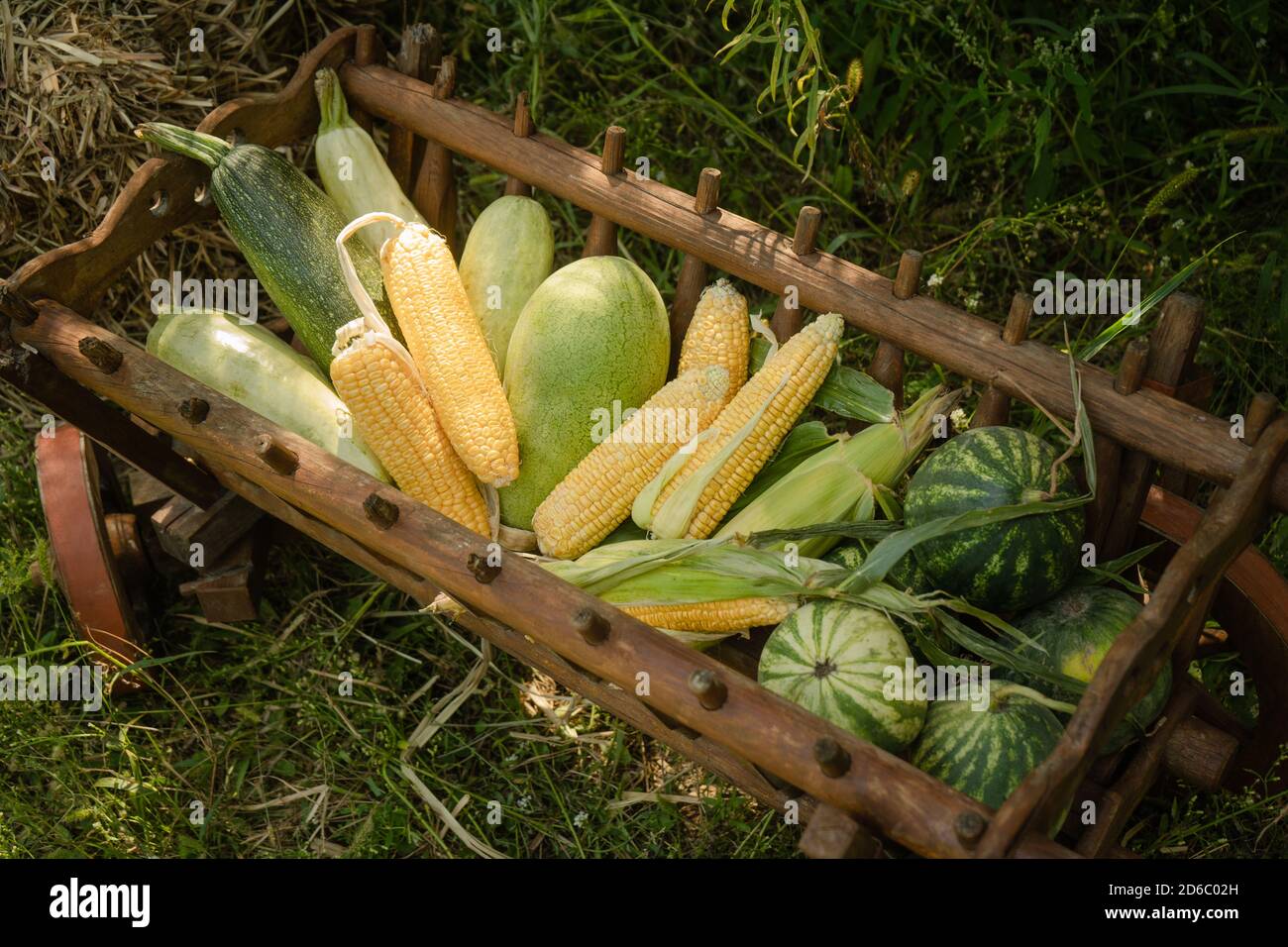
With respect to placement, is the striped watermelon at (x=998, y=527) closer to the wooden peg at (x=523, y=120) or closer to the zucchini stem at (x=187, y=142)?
the wooden peg at (x=523, y=120)

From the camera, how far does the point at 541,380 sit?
2666 mm

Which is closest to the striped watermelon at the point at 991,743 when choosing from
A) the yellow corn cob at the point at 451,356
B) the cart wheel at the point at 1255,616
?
the cart wheel at the point at 1255,616

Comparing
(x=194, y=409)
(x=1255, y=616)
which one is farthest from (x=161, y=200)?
(x=1255, y=616)

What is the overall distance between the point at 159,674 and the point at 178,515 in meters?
0.47

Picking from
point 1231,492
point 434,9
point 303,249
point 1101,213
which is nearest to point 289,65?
point 434,9

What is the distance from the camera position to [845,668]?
7.02 feet

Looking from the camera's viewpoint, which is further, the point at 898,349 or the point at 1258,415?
the point at 898,349

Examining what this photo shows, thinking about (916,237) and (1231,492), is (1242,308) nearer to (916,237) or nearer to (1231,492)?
(916,237)

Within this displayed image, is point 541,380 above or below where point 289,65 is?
below

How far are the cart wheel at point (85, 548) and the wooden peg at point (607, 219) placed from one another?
1.39 m

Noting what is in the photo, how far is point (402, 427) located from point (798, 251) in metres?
0.94

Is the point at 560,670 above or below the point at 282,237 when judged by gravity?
below

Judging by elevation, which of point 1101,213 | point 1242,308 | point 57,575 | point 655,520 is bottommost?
point 57,575

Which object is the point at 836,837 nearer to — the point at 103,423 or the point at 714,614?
the point at 714,614
